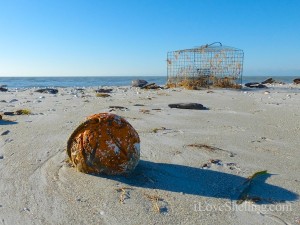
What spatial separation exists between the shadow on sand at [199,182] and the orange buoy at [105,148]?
0.11 metres

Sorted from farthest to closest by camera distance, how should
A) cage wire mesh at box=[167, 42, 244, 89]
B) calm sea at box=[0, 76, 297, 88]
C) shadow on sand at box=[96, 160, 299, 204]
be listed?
calm sea at box=[0, 76, 297, 88], cage wire mesh at box=[167, 42, 244, 89], shadow on sand at box=[96, 160, 299, 204]

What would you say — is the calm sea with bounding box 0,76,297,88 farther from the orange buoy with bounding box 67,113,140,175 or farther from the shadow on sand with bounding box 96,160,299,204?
the shadow on sand with bounding box 96,160,299,204

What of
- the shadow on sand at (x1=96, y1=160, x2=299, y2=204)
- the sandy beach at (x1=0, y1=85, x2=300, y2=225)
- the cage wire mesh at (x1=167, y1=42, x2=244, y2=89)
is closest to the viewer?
the sandy beach at (x1=0, y1=85, x2=300, y2=225)

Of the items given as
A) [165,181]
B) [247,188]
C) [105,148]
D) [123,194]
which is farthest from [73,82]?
[247,188]

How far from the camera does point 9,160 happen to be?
3.24 m

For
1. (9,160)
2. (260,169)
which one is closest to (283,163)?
(260,169)

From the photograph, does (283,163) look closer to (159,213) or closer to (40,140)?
(159,213)

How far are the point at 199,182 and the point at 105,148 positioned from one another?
0.82 meters

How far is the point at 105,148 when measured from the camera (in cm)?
266

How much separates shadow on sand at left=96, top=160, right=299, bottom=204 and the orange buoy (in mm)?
114

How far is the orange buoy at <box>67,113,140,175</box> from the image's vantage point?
267 cm

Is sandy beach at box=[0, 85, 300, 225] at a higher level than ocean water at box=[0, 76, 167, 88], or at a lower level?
higher

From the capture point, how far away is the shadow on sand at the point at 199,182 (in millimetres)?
2459

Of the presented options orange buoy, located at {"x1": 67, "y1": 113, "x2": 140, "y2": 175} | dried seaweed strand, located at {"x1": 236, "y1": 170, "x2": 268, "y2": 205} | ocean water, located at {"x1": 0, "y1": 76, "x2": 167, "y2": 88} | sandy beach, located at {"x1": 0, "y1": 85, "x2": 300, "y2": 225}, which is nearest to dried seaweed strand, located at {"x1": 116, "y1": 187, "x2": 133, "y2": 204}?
sandy beach, located at {"x1": 0, "y1": 85, "x2": 300, "y2": 225}
